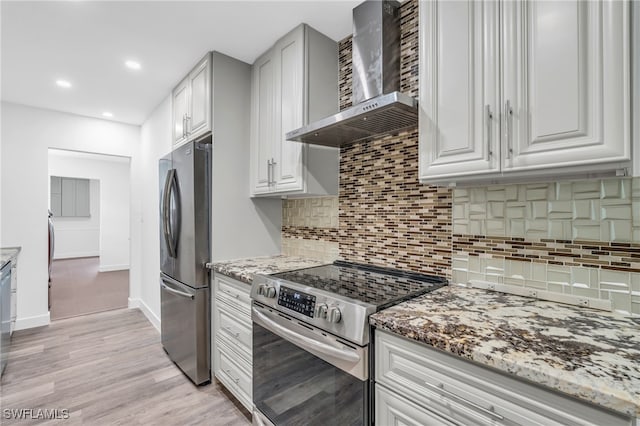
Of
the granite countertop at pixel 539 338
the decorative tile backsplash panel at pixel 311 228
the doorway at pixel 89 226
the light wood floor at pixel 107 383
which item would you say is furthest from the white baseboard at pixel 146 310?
the granite countertop at pixel 539 338

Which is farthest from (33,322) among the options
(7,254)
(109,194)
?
(109,194)

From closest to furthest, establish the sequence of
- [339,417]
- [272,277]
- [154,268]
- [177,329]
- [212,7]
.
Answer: [339,417] → [272,277] → [212,7] → [177,329] → [154,268]

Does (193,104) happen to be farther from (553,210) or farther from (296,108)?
(553,210)

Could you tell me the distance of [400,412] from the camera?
3.34 ft

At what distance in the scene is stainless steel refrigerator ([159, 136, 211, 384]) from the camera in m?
2.21

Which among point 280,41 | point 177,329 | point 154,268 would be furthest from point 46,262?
point 280,41

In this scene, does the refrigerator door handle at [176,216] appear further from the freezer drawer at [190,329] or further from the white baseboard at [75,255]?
the white baseboard at [75,255]

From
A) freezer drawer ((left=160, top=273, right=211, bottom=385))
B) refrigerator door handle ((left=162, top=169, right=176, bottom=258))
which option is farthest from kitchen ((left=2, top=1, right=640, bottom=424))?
refrigerator door handle ((left=162, top=169, right=176, bottom=258))

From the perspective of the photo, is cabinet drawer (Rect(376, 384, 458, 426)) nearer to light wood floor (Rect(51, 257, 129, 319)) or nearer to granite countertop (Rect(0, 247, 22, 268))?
granite countertop (Rect(0, 247, 22, 268))

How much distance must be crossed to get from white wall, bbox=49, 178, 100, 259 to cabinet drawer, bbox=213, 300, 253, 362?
321 inches

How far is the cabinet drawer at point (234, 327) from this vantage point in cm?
187

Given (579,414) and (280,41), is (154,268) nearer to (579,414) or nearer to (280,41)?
(280,41)

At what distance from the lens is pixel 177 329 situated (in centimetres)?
246

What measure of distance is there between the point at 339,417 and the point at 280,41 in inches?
90.7
